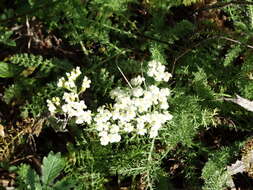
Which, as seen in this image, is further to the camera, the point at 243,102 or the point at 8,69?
the point at 8,69

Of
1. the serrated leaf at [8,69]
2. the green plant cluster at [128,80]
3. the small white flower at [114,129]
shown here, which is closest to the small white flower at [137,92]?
the small white flower at [114,129]

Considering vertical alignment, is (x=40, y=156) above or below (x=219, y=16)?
below

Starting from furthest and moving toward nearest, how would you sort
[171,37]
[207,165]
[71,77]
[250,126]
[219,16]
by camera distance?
[219,16] → [171,37] → [250,126] → [207,165] → [71,77]

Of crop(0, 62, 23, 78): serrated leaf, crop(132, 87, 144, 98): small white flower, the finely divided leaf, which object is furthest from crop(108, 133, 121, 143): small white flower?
crop(0, 62, 23, 78): serrated leaf

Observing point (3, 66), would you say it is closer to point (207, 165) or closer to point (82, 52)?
point (82, 52)

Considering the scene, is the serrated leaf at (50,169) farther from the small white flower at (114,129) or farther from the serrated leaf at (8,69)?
the serrated leaf at (8,69)

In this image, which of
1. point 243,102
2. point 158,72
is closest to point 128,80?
point 158,72

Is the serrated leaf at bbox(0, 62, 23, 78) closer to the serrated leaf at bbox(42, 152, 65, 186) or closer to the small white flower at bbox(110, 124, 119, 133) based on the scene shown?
the serrated leaf at bbox(42, 152, 65, 186)

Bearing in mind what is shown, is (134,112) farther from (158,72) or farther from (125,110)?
(158,72)

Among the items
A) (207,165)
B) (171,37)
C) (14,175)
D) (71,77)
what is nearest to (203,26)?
(171,37)
